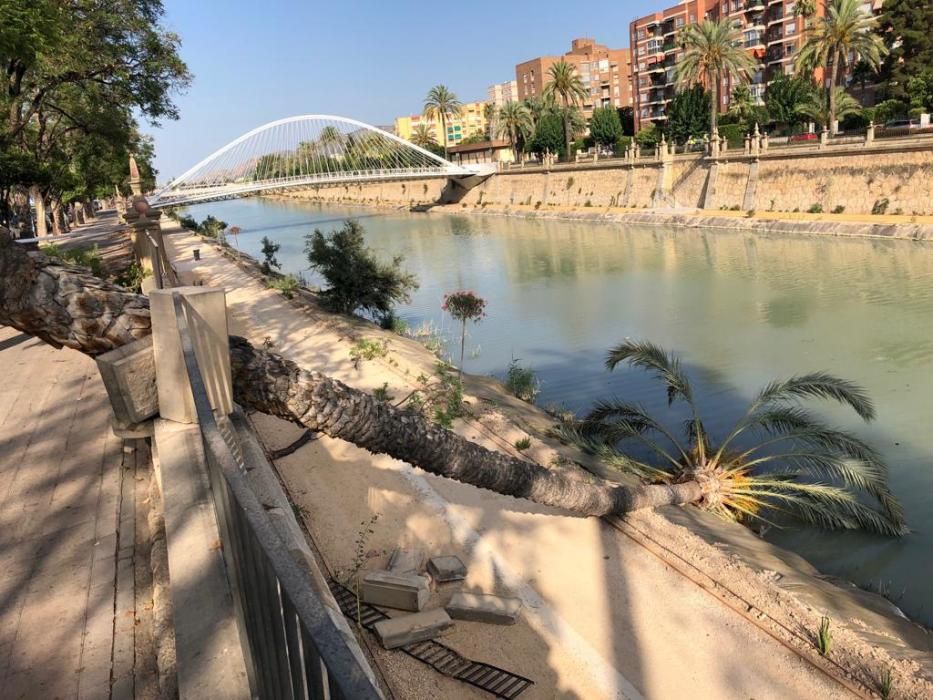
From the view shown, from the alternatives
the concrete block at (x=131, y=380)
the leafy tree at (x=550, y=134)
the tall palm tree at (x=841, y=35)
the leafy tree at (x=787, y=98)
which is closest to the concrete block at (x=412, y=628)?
the concrete block at (x=131, y=380)

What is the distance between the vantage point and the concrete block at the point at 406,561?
534 centimetres

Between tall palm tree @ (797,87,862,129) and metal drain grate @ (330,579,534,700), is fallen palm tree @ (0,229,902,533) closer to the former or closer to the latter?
metal drain grate @ (330,579,534,700)

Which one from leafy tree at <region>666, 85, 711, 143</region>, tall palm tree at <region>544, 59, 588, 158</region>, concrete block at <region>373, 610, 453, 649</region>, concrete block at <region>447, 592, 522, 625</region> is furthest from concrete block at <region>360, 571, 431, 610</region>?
leafy tree at <region>666, 85, 711, 143</region>

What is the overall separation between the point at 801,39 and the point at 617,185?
23.4 metres

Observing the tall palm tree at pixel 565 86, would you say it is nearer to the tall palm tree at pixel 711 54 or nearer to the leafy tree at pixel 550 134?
the leafy tree at pixel 550 134

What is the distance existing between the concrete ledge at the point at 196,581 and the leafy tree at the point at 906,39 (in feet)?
148

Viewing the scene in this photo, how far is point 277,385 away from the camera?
3.80 metres

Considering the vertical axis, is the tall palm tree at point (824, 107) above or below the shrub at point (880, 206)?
above

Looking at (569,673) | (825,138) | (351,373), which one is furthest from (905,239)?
(569,673)

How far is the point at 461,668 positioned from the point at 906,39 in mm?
48501

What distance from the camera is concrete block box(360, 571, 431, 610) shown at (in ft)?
16.1

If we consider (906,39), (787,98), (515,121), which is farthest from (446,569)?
(515,121)

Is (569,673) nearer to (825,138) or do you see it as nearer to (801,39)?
(825,138)

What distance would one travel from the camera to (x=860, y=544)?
25.6 ft
